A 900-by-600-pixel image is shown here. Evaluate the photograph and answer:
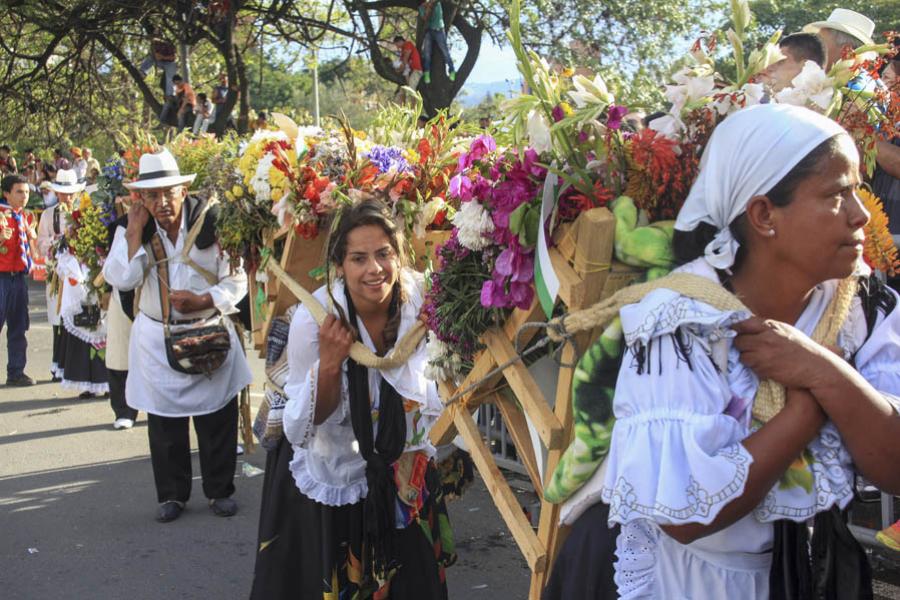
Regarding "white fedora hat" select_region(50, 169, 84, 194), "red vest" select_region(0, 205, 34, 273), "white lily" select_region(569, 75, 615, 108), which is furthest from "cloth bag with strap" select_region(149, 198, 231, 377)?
"red vest" select_region(0, 205, 34, 273)

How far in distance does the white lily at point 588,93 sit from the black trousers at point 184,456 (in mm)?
4498

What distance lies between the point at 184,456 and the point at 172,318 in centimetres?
89

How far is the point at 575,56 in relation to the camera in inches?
593

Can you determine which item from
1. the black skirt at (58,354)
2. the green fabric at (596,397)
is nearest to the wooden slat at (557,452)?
the green fabric at (596,397)

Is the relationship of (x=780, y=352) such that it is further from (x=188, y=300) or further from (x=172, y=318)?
(x=172, y=318)

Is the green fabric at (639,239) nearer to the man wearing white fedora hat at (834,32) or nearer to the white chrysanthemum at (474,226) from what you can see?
the white chrysanthemum at (474,226)

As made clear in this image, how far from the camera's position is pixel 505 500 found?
3.16 metres

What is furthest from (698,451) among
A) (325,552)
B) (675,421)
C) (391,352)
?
(325,552)

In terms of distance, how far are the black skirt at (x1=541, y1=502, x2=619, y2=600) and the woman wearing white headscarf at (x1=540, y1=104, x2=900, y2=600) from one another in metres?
0.19

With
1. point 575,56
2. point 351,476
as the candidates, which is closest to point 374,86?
point 575,56

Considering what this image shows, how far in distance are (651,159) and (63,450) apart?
6.99 m

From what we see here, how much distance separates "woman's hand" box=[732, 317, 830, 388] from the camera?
6.74ft

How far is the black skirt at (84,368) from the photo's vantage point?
996cm

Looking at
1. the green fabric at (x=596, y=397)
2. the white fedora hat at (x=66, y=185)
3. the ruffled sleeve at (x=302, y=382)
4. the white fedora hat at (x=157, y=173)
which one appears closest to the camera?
the green fabric at (x=596, y=397)
